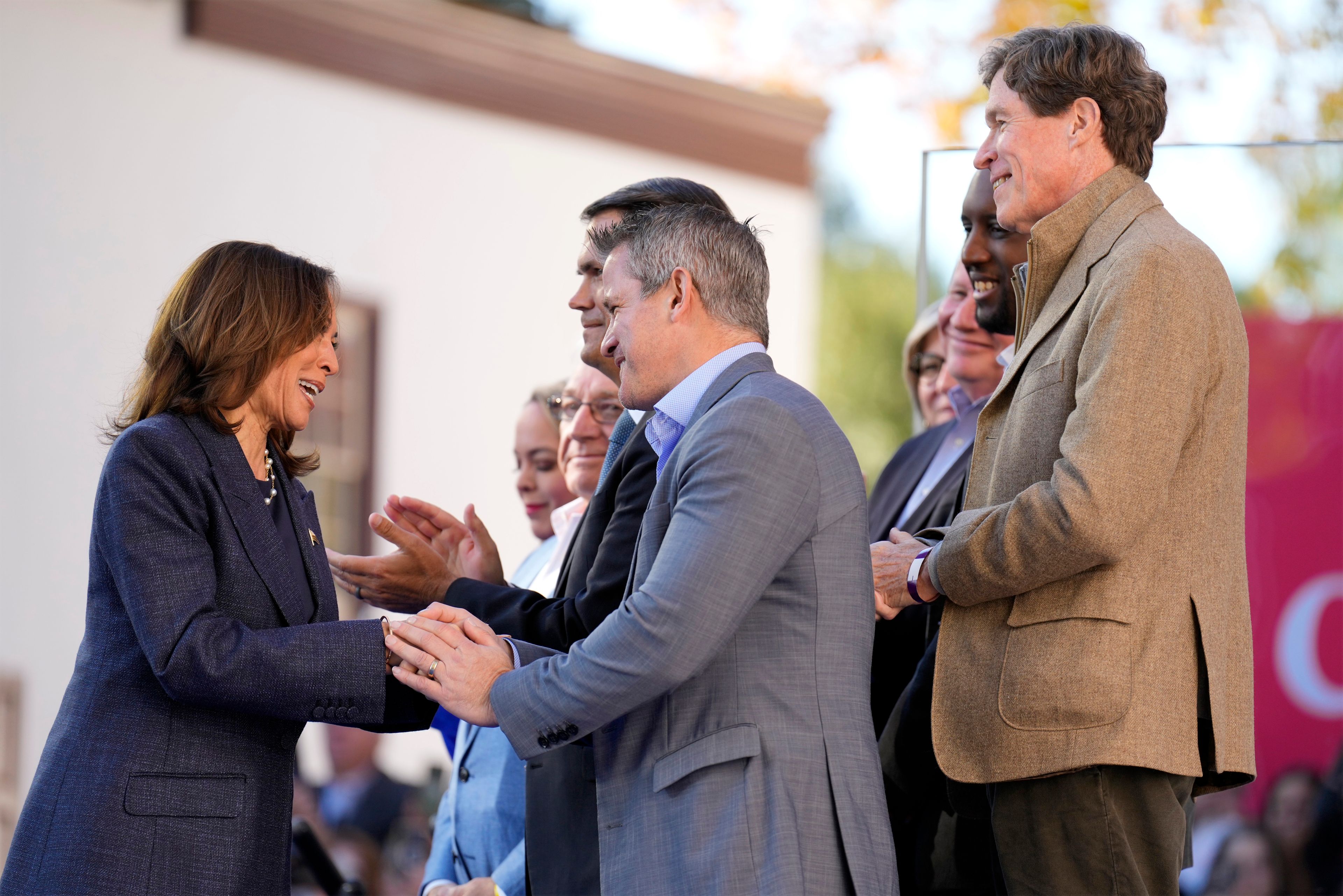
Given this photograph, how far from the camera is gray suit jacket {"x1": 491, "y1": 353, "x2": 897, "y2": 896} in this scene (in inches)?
78.8

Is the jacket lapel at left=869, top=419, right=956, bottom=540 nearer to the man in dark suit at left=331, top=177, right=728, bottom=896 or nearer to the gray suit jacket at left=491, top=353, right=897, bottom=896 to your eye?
the man in dark suit at left=331, top=177, right=728, bottom=896

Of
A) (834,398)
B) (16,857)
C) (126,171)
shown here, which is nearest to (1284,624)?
(16,857)

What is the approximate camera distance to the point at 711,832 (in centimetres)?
203

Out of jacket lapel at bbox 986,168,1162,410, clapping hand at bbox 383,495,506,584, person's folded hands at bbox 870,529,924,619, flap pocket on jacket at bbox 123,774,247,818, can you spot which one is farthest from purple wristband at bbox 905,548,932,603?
flap pocket on jacket at bbox 123,774,247,818

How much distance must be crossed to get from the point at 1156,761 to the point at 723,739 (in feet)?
2.50

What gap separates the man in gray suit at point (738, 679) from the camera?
2.00m

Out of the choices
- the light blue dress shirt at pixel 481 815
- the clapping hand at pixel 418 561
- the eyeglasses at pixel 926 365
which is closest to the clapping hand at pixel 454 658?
the clapping hand at pixel 418 561

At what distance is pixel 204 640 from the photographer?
2201 millimetres

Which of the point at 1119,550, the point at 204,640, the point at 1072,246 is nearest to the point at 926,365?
the point at 1072,246

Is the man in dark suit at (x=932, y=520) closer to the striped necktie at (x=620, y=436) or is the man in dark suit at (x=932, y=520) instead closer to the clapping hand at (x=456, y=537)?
the striped necktie at (x=620, y=436)

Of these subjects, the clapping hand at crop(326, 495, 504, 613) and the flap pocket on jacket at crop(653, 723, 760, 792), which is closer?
the flap pocket on jacket at crop(653, 723, 760, 792)

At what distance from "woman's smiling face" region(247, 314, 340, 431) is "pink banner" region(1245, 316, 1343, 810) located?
431 cm

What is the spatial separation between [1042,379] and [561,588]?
1108mm

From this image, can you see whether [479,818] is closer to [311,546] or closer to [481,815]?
[481,815]
